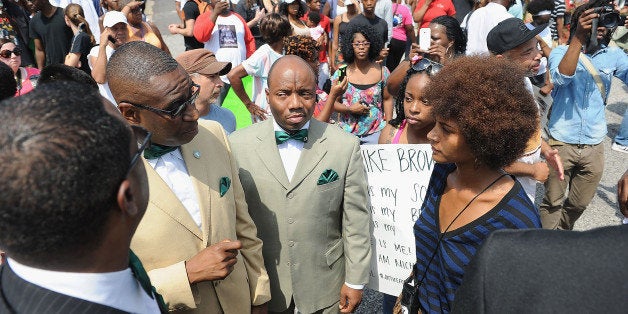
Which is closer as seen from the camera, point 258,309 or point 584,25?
point 258,309

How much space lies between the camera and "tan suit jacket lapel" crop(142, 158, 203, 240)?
6.02ft

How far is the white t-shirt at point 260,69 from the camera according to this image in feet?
15.4

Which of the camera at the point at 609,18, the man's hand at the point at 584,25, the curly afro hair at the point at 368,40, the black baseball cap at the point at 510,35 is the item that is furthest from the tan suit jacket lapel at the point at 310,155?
the camera at the point at 609,18

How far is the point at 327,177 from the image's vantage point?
246cm

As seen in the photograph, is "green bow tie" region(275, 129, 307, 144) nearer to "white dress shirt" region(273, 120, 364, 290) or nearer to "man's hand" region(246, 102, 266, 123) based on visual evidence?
"white dress shirt" region(273, 120, 364, 290)

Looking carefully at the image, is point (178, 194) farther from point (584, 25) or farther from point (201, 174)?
point (584, 25)

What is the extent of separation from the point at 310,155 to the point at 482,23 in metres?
4.53

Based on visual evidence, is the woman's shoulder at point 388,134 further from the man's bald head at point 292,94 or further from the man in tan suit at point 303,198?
the man's bald head at point 292,94

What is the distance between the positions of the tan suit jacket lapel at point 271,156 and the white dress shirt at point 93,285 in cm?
123

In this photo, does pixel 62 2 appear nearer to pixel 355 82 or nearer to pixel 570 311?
pixel 355 82

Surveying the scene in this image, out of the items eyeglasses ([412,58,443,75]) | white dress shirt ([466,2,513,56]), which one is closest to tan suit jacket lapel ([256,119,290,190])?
eyeglasses ([412,58,443,75])

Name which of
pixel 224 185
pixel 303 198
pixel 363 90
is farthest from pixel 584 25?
pixel 224 185

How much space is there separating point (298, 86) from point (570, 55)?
2.45m

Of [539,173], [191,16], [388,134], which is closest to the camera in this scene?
[539,173]
